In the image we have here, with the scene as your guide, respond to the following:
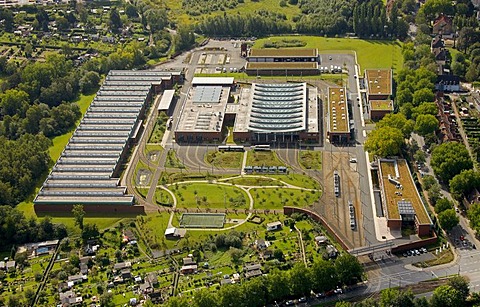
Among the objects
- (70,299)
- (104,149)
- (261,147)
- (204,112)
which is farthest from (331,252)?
(104,149)

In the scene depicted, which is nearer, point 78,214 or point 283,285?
point 283,285

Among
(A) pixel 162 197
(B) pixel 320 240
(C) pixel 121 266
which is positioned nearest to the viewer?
(C) pixel 121 266

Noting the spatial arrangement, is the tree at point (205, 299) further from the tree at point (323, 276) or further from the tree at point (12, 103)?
the tree at point (12, 103)

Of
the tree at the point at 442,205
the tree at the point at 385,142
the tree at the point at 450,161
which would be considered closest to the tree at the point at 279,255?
the tree at the point at 442,205

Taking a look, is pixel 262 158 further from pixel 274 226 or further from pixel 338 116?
pixel 274 226

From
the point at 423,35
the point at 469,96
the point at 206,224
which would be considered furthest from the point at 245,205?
the point at 423,35

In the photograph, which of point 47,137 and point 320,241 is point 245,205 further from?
point 47,137

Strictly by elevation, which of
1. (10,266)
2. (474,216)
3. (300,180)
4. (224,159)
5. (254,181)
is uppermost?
(224,159)
